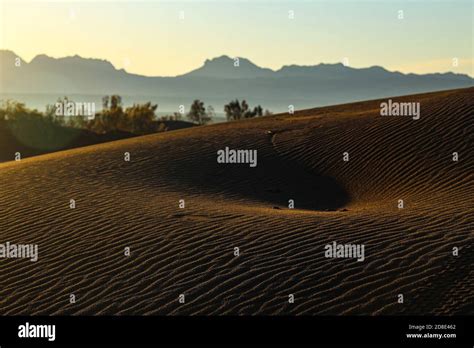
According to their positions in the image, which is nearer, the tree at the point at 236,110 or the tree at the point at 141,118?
the tree at the point at 141,118

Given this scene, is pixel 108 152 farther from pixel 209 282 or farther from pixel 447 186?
pixel 209 282

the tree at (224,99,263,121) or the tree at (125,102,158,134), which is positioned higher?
the tree at (224,99,263,121)

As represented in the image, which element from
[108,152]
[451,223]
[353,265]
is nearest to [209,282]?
[353,265]

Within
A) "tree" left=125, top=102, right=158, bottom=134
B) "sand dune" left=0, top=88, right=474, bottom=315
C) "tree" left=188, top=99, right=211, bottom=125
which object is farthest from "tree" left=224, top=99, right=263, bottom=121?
"sand dune" left=0, top=88, right=474, bottom=315

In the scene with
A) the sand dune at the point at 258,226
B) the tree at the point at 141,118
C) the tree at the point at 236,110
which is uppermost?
the tree at the point at 236,110

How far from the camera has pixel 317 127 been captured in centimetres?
2505

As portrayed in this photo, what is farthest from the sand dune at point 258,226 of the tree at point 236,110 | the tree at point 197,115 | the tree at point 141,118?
the tree at point 236,110

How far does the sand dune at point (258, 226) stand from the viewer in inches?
361

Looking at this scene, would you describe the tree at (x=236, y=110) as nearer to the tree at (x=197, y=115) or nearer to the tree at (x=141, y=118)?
the tree at (x=197, y=115)

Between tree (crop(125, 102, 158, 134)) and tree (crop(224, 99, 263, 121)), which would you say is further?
tree (crop(224, 99, 263, 121))

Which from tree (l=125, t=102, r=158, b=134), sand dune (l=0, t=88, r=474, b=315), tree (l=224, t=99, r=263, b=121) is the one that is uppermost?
tree (l=224, t=99, r=263, b=121)

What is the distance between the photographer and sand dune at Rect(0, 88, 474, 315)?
→ 30.1 ft

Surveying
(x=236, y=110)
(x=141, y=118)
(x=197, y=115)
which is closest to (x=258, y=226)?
(x=141, y=118)

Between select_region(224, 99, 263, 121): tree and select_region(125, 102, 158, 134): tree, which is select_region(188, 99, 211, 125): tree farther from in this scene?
select_region(125, 102, 158, 134): tree
